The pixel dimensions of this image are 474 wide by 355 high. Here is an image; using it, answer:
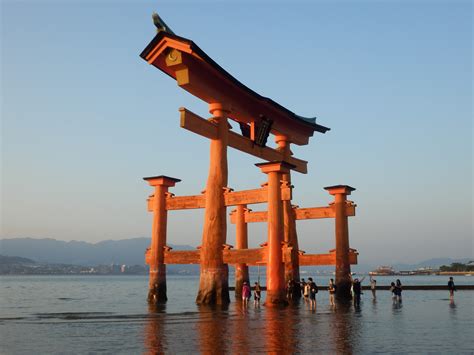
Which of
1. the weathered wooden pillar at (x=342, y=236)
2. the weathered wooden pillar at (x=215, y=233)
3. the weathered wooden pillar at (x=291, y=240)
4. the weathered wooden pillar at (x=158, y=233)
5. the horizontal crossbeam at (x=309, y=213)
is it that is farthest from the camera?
the weathered wooden pillar at (x=291, y=240)

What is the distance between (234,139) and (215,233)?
5.93 meters

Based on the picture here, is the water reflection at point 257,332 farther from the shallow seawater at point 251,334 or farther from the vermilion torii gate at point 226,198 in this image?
the vermilion torii gate at point 226,198

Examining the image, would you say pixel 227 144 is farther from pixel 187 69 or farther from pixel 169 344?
pixel 169 344

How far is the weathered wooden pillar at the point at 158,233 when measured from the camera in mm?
27516

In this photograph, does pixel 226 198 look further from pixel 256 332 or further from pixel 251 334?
pixel 251 334

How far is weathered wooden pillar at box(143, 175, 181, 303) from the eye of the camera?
27516mm

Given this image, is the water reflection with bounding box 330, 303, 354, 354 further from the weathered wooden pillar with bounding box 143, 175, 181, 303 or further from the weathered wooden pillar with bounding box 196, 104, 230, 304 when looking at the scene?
the weathered wooden pillar with bounding box 143, 175, 181, 303

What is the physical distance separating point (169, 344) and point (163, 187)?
16094 millimetres

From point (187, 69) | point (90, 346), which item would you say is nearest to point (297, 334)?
point (90, 346)

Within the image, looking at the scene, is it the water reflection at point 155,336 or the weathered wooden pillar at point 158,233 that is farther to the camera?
the weathered wooden pillar at point 158,233

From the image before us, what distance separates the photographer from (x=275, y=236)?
22812mm

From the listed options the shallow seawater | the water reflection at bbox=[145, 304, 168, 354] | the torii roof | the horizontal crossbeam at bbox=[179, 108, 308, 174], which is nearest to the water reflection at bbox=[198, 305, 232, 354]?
the shallow seawater

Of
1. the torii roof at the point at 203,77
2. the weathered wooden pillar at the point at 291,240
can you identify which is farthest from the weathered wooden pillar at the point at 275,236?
the weathered wooden pillar at the point at 291,240

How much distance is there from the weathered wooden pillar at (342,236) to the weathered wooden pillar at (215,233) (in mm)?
8625
